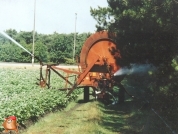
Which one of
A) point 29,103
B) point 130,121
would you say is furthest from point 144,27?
point 29,103

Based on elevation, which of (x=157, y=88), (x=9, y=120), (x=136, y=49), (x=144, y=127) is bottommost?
(x=144, y=127)

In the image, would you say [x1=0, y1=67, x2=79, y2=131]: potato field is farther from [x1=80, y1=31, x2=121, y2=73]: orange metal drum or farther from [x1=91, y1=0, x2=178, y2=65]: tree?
[x1=91, y1=0, x2=178, y2=65]: tree

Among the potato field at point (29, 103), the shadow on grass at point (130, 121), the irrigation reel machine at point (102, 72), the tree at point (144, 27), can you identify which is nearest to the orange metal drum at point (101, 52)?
the irrigation reel machine at point (102, 72)

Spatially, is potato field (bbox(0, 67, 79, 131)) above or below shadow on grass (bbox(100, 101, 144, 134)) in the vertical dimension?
above

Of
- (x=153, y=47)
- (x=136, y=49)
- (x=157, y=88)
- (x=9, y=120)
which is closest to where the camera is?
(x=9, y=120)

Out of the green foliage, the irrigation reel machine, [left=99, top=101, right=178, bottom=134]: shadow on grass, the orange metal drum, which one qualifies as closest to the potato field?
the irrigation reel machine

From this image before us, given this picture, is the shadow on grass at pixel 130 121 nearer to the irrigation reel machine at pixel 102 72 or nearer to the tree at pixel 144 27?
the irrigation reel machine at pixel 102 72

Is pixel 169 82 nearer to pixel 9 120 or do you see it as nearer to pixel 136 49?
pixel 136 49

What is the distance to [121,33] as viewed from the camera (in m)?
12.0

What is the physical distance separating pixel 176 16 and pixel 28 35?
68101 mm

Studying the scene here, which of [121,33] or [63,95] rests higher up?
[121,33]

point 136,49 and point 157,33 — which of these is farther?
point 136,49

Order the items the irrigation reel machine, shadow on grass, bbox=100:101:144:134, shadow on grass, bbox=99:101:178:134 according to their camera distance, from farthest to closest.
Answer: the irrigation reel machine < shadow on grass, bbox=100:101:144:134 < shadow on grass, bbox=99:101:178:134

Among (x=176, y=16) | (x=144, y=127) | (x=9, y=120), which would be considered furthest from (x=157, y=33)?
(x=9, y=120)
